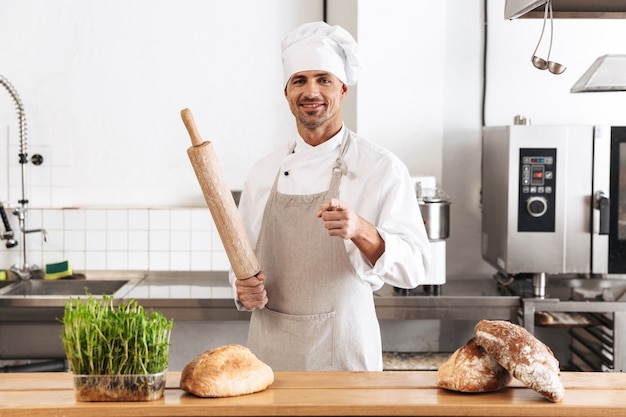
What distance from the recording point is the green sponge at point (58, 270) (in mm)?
3811

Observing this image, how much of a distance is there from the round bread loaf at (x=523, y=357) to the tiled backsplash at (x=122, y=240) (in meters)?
2.37

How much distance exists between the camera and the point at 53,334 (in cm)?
343

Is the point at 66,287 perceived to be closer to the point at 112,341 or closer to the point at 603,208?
the point at 112,341

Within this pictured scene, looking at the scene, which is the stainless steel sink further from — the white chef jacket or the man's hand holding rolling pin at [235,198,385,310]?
the man's hand holding rolling pin at [235,198,385,310]

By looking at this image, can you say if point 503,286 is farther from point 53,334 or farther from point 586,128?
point 53,334

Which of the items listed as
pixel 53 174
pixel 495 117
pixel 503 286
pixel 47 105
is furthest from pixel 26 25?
pixel 503 286

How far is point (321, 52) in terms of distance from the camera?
242cm

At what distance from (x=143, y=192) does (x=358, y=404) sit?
2706mm

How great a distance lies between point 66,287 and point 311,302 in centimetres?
183

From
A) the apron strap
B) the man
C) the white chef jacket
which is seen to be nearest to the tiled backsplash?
the white chef jacket

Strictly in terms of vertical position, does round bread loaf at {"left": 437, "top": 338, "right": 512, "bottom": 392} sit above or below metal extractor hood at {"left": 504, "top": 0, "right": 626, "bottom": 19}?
below

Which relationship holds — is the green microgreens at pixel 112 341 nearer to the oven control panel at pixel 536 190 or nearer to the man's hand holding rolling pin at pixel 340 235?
the man's hand holding rolling pin at pixel 340 235

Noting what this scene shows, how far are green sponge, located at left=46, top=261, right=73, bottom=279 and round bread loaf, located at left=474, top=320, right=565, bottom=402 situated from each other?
8.48ft

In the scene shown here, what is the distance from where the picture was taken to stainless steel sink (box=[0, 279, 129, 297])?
3.81 meters
